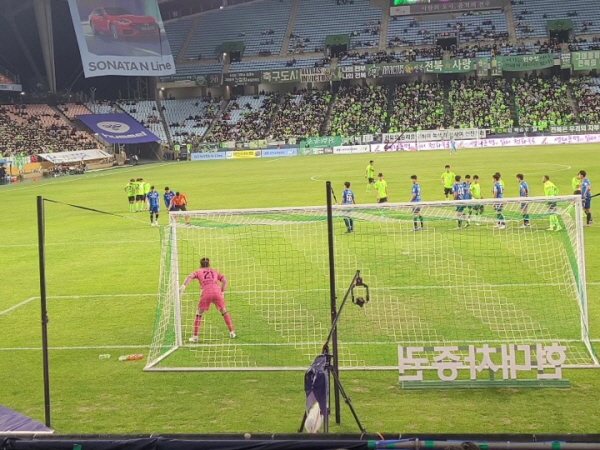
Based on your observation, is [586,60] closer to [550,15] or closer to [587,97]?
[587,97]

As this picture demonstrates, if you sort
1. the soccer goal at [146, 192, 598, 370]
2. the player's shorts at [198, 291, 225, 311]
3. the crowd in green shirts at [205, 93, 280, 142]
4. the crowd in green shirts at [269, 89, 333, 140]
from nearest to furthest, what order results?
the soccer goal at [146, 192, 598, 370], the player's shorts at [198, 291, 225, 311], the crowd in green shirts at [269, 89, 333, 140], the crowd in green shirts at [205, 93, 280, 142]

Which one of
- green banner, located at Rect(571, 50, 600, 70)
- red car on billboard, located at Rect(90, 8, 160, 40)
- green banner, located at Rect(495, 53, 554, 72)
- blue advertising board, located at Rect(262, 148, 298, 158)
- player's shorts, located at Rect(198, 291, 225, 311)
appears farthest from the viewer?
green banner, located at Rect(495, 53, 554, 72)

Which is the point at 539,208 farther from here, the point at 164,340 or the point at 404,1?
the point at 404,1

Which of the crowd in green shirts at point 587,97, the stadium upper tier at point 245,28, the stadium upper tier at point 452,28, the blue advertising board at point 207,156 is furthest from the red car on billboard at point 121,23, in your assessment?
the crowd in green shirts at point 587,97

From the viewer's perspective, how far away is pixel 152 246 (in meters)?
24.5

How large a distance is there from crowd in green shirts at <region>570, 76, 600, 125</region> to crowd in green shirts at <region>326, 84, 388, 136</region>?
60.3 ft

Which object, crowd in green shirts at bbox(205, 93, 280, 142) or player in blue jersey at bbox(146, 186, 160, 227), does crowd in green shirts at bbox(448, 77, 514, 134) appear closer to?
crowd in green shirts at bbox(205, 93, 280, 142)

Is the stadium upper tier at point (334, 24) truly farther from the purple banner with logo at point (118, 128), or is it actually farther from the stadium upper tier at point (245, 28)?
the purple banner with logo at point (118, 128)

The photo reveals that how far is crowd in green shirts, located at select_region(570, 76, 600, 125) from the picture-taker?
6994cm

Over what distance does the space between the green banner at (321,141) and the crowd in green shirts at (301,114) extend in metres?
2.77

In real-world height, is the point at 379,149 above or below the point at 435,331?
above

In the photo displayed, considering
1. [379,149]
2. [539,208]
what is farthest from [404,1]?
[539,208]

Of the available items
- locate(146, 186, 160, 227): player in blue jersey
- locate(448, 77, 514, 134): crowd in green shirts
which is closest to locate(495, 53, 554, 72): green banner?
locate(448, 77, 514, 134): crowd in green shirts

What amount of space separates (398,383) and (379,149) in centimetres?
5903
